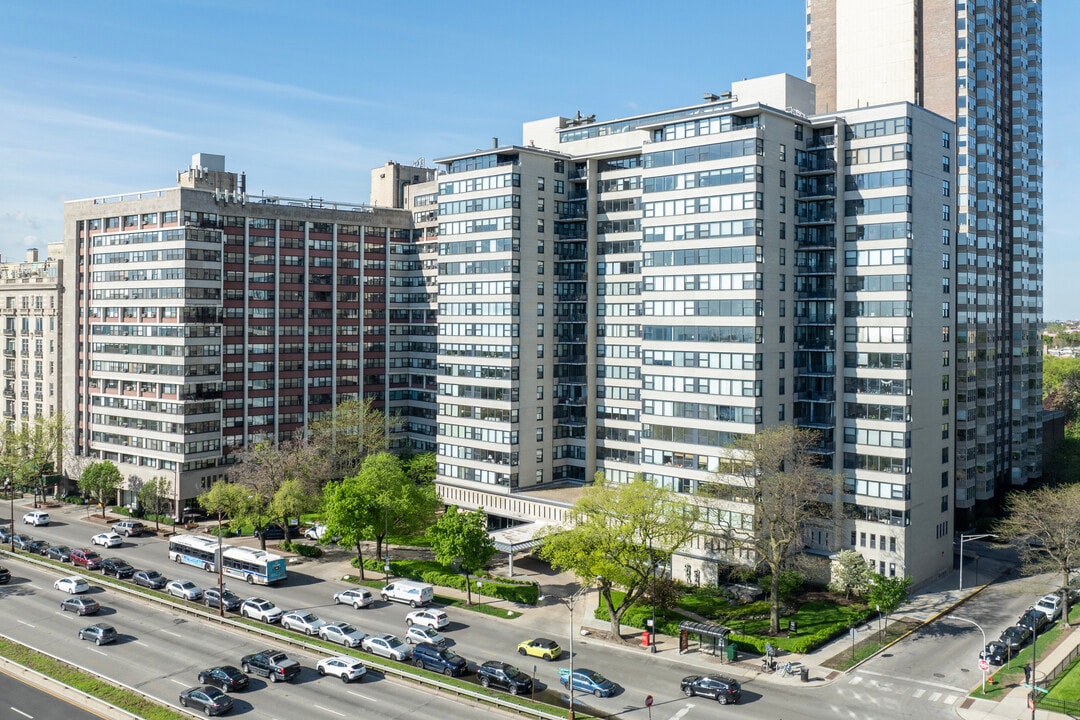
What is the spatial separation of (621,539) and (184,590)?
4273cm

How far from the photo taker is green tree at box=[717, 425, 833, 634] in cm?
7625

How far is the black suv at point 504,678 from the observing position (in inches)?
2451

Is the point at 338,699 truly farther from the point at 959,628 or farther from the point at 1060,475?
the point at 1060,475

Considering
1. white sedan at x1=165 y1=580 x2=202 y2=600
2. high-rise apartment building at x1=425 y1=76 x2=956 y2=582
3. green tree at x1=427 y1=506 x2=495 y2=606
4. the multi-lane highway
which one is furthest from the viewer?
high-rise apartment building at x1=425 y1=76 x2=956 y2=582

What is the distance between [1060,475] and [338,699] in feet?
345

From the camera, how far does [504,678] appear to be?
62.7m

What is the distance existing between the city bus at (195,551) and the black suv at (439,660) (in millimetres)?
37424

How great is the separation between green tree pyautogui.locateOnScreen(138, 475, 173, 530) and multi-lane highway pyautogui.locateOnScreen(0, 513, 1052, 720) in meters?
25.2

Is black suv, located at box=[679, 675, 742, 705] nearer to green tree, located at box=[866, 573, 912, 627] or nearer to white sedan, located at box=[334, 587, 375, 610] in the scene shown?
green tree, located at box=[866, 573, 912, 627]

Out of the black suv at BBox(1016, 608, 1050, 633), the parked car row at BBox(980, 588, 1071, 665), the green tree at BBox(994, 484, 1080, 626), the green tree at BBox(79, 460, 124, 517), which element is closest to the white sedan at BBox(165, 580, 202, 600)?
the green tree at BBox(79, 460, 124, 517)

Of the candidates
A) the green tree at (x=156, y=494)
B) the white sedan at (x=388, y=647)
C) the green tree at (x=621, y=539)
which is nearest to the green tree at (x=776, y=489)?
the green tree at (x=621, y=539)

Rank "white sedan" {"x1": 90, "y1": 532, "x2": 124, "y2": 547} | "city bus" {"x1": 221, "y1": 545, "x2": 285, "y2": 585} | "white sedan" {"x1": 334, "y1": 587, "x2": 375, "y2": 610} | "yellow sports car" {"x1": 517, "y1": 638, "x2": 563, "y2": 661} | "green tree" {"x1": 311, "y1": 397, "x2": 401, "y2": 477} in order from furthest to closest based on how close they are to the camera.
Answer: "green tree" {"x1": 311, "y1": 397, "x2": 401, "y2": 477}
"white sedan" {"x1": 90, "y1": 532, "x2": 124, "y2": 547}
"city bus" {"x1": 221, "y1": 545, "x2": 285, "y2": 585}
"white sedan" {"x1": 334, "y1": 587, "x2": 375, "y2": 610}
"yellow sports car" {"x1": 517, "y1": 638, "x2": 563, "y2": 661}

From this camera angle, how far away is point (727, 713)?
59812mm

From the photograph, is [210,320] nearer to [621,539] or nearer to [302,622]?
[302,622]
